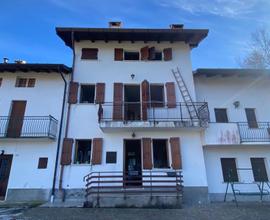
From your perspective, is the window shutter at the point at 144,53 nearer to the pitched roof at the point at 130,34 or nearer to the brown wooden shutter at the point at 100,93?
the pitched roof at the point at 130,34

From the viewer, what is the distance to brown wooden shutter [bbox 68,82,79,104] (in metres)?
11.8

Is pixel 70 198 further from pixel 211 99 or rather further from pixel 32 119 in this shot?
pixel 211 99

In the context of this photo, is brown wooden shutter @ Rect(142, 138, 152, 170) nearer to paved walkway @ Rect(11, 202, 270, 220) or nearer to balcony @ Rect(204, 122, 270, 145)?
paved walkway @ Rect(11, 202, 270, 220)

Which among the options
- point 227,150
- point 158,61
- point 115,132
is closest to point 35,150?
point 115,132

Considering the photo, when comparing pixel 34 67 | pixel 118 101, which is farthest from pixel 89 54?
pixel 118 101

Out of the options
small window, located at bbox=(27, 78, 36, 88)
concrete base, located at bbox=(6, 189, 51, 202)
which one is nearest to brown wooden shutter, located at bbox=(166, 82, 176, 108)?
concrete base, located at bbox=(6, 189, 51, 202)

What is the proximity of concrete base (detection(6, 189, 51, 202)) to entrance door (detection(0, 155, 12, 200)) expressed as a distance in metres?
0.56

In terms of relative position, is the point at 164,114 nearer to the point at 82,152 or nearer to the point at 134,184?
the point at 134,184

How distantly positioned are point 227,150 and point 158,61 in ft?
23.2

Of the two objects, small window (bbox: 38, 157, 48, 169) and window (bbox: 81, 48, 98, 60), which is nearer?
small window (bbox: 38, 157, 48, 169)

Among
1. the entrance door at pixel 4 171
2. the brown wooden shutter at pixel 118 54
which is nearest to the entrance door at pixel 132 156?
the brown wooden shutter at pixel 118 54

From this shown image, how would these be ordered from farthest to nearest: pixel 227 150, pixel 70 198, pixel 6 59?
1. pixel 6 59
2. pixel 227 150
3. pixel 70 198

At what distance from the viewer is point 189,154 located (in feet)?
35.9

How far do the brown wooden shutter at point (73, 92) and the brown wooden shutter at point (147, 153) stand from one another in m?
4.83
